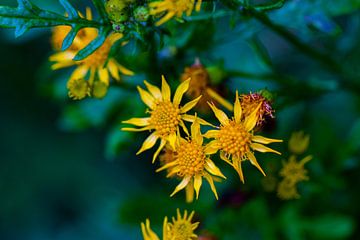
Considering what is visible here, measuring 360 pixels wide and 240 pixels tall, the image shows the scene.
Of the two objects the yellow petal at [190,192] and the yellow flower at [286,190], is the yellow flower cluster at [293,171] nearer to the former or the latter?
the yellow flower at [286,190]

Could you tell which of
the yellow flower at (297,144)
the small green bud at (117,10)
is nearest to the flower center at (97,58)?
the small green bud at (117,10)

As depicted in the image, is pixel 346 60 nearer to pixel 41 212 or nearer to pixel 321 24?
pixel 321 24

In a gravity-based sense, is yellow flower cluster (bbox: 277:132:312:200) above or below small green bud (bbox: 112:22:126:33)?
below

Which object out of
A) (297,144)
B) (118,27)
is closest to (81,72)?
(118,27)

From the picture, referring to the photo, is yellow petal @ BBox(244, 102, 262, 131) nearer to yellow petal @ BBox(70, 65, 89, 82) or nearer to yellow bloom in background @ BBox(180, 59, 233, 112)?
yellow bloom in background @ BBox(180, 59, 233, 112)

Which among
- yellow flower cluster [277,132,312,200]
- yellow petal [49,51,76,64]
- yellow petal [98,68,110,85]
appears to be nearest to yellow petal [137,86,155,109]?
yellow petal [98,68,110,85]

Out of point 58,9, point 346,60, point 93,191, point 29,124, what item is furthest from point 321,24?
point 29,124
